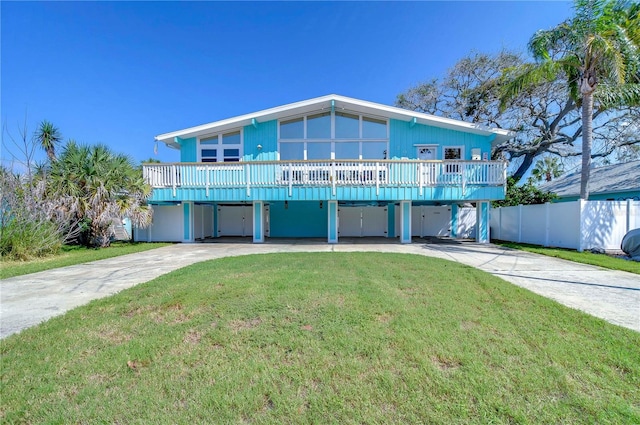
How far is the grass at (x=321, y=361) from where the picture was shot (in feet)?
6.20

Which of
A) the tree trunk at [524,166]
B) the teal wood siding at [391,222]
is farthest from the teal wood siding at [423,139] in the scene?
the tree trunk at [524,166]

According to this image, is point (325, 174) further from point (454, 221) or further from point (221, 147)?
point (454, 221)

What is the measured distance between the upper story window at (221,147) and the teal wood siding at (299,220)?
3.24 m

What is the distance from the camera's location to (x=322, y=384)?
2156 mm

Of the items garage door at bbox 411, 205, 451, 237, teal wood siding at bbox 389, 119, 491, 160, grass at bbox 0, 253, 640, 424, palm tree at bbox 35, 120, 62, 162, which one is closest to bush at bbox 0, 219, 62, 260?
grass at bbox 0, 253, 640, 424

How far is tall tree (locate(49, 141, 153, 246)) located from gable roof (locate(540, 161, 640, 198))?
2244 cm

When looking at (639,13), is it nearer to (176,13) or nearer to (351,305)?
(351,305)

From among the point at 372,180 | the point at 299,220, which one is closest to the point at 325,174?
the point at 372,180

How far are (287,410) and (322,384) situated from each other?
367 millimetres

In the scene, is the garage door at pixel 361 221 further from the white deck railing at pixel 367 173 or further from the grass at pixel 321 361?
the grass at pixel 321 361

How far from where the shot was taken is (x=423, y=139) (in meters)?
12.9

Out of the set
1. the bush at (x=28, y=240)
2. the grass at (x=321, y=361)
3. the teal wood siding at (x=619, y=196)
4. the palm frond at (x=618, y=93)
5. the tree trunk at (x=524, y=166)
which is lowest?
the grass at (x=321, y=361)

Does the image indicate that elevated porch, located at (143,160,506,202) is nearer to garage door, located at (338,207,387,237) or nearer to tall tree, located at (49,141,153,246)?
garage door, located at (338,207,387,237)

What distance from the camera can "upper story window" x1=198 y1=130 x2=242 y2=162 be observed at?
13.3m
